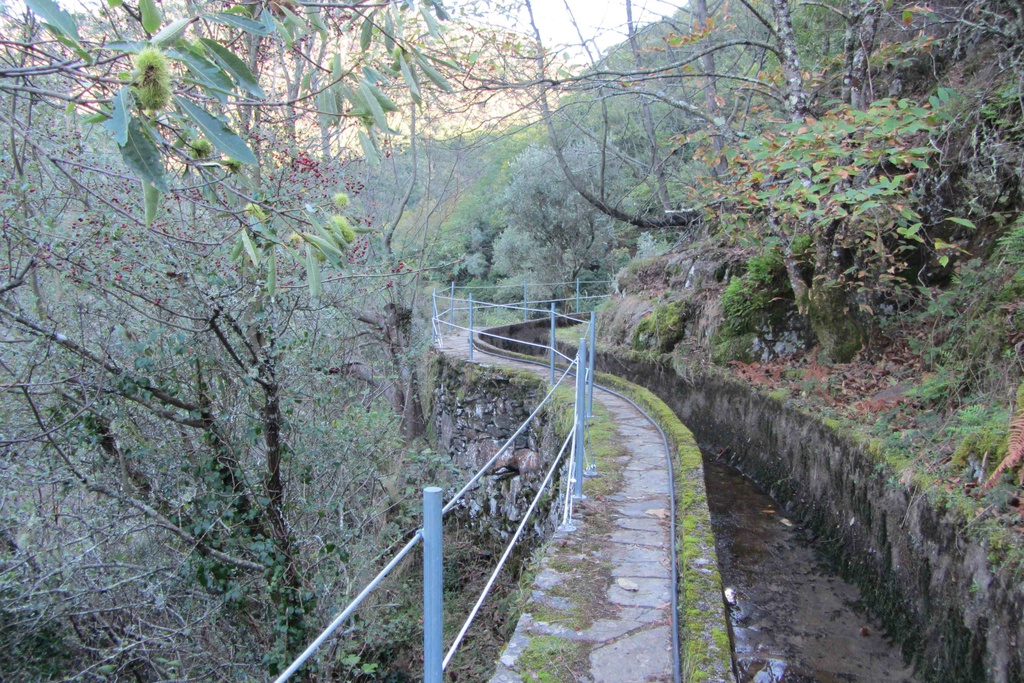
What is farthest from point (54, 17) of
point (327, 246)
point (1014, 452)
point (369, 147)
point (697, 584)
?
point (1014, 452)

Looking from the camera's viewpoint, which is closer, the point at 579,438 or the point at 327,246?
the point at 327,246

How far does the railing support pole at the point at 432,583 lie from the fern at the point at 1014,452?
2836 mm

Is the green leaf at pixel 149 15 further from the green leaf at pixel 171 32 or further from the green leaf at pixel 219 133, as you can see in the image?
the green leaf at pixel 219 133

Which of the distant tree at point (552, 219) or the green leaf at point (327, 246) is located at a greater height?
the distant tree at point (552, 219)

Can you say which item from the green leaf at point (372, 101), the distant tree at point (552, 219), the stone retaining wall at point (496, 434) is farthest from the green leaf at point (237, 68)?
the distant tree at point (552, 219)

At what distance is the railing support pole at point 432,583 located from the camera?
5.33ft

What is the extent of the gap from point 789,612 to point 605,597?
189 centimetres

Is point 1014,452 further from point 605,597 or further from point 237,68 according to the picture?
point 237,68

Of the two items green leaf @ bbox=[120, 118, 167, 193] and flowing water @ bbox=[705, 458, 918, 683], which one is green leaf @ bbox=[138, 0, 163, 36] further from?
flowing water @ bbox=[705, 458, 918, 683]

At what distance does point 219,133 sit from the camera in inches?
52.3

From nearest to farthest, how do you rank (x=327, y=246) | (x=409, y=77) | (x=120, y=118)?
1. (x=120, y=118)
2. (x=327, y=246)
3. (x=409, y=77)

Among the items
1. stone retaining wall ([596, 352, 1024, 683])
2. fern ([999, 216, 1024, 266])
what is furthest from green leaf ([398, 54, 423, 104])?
fern ([999, 216, 1024, 266])

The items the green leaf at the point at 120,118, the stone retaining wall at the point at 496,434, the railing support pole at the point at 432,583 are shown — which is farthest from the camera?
the stone retaining wall at the point at 496,434

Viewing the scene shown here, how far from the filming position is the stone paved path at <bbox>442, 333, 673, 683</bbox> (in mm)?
2451
